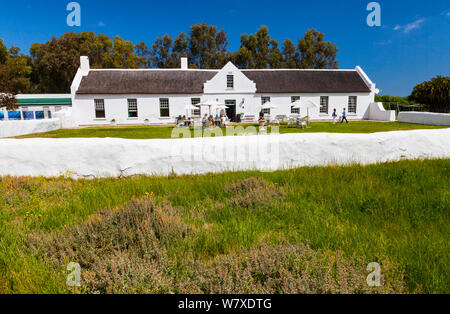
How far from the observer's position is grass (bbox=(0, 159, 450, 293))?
269cm

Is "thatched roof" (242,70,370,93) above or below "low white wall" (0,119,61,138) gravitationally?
above

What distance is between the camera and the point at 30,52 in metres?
57.2

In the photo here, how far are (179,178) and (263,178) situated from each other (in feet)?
6.64

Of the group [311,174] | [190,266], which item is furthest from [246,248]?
[311,174]

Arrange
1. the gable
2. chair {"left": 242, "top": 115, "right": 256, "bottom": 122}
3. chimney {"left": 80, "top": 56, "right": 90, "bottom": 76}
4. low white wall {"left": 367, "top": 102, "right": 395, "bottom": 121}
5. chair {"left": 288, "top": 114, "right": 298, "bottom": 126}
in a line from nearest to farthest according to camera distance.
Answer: chair {"left": 288, "top": 114, "right": 298, "bottom": 126} → low white wall {"left": 367, "top": 102, "right": 395, "bottom": 121} → chair {"left": 242, "top": 115, "right": 256, "bottom": 122} → chimney {"left": 80, "top": 56, "right": 90, "bottom": 76} → the gable

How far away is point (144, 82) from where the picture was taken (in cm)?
3114

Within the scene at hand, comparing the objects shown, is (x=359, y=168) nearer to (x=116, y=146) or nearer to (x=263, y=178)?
(x=263, y=178)

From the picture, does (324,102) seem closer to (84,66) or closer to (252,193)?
(84,66)

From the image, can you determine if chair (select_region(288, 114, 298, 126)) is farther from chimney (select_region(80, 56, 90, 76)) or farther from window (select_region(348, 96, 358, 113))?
chimney (select_region(80, 56, 90, 76))

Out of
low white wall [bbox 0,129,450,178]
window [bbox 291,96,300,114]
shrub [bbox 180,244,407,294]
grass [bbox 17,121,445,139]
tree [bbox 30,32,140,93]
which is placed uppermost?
tree [bbox 30,32,140,93]

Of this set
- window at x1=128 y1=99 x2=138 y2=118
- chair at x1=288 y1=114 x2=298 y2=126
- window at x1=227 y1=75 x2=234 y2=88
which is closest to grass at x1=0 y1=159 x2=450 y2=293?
chair at x1=288 y1=114 x2=298 y2=126

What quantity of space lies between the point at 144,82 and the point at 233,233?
3046 centimetres

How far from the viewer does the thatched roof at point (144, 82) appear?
29.8m
